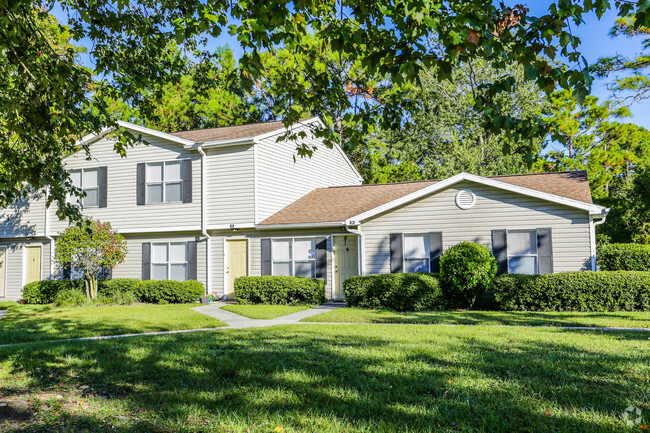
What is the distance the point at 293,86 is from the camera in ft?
19.5

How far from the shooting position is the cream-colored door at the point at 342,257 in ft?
55.0

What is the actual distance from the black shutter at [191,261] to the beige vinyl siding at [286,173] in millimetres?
2751

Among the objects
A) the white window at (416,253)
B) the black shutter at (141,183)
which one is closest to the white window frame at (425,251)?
the white window at (416,253)

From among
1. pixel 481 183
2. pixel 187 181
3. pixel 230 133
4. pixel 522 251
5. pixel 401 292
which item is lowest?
pixel 401 292

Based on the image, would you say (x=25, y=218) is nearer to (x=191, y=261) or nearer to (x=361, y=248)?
(x=191, y=261)

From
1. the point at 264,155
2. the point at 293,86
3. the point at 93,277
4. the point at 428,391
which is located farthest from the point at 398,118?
the point at 93,277

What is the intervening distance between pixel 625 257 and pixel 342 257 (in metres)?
10.1

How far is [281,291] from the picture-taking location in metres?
15.3

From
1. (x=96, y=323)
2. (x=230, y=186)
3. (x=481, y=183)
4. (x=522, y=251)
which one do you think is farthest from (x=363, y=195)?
(x=96, y=323)

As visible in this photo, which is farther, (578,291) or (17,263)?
(17,263)

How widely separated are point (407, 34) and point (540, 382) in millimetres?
3579

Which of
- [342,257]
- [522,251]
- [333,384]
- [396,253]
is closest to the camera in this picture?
[333,384]

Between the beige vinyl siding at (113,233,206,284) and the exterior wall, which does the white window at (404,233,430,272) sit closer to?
the beige vinyl siding at (113,233,206,284)

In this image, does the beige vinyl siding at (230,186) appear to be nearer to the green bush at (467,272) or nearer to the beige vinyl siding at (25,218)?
the green bush at (467,272)
